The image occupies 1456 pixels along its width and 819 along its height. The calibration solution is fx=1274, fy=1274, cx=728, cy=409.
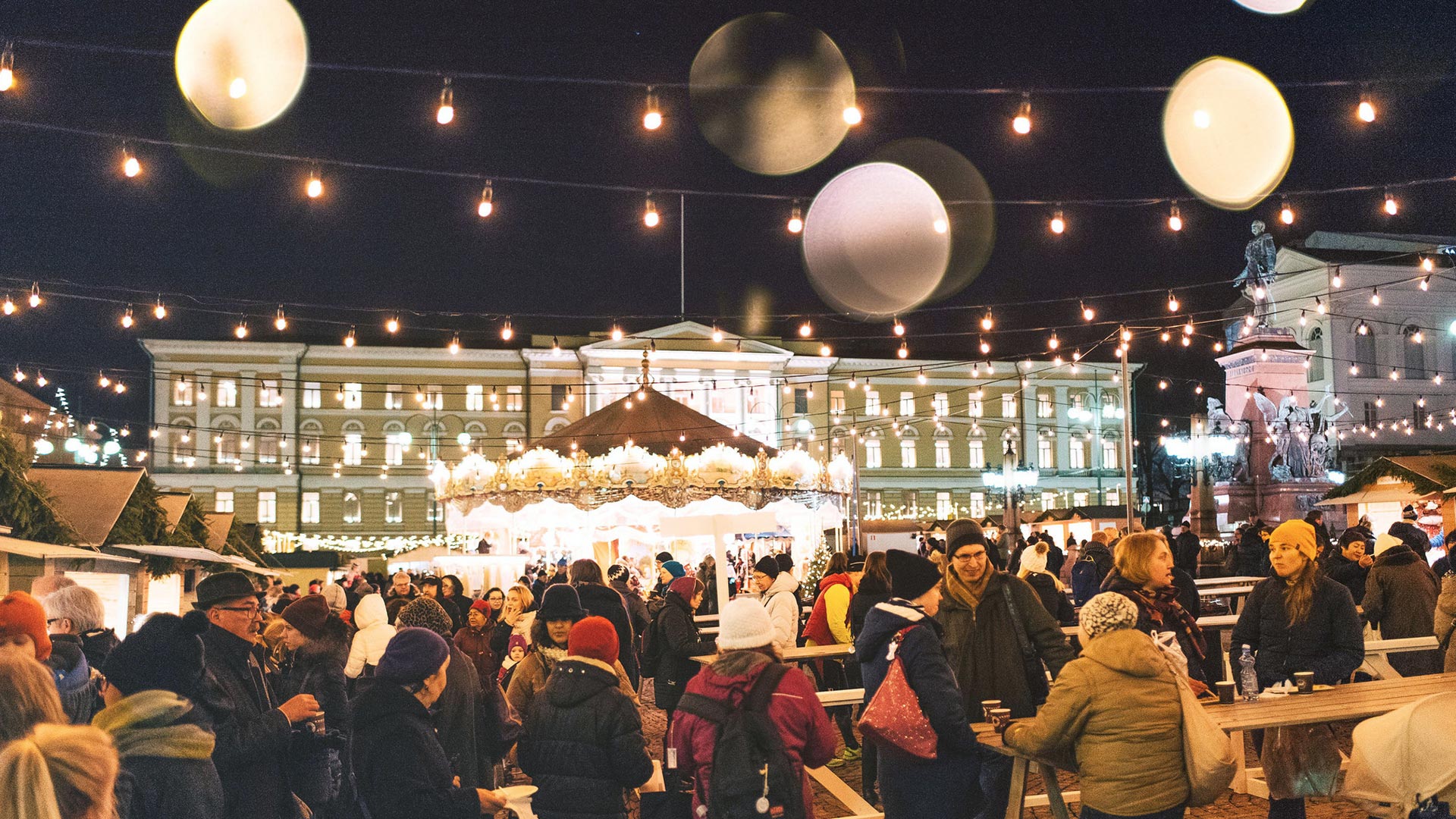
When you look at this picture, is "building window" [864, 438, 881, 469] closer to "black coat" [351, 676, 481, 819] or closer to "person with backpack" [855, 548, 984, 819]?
"person with backpack" [855, 548, 984, 819]

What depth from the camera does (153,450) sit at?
60.3 m

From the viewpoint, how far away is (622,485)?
21438 millimetres

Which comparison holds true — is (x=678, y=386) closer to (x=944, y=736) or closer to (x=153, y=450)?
(x=153, y=450)

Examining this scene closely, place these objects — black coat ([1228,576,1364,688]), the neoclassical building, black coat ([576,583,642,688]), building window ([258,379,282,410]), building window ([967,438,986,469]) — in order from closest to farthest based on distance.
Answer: black coat ([1228,576,1364,688])
black coat ([576,583,642,688])
the neoclassical building
building window ([258,379,282,410])
building window ([967,438,986,469])

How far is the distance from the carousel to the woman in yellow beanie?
14.3 meters

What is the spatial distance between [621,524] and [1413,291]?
125 ft

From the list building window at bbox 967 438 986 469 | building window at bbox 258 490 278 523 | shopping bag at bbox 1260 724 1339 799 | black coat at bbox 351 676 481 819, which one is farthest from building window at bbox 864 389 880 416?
black coat at bbox 351 676 481 819

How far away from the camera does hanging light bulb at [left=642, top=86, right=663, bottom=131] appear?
11.4 metres

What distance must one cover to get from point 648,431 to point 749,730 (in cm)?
1777

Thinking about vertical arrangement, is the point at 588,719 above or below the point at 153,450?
below

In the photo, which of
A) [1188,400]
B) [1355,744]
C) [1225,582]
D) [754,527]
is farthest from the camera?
[1188,400]

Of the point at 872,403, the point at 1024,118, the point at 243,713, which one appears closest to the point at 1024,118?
the point at 1024,118

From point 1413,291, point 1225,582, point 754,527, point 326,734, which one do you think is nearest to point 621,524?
point 1225,582

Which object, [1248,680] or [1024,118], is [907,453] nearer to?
[1024,118]
